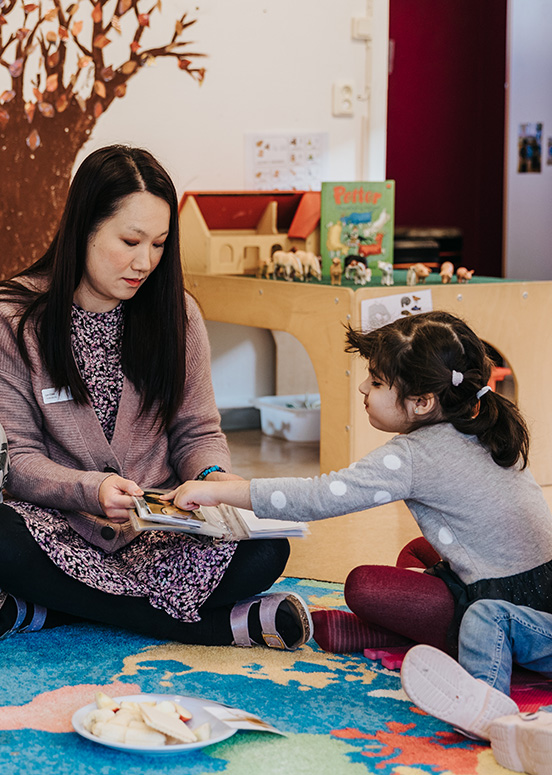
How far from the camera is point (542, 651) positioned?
50.9 inches

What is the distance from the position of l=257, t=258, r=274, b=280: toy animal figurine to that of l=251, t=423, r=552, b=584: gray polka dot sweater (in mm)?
1466

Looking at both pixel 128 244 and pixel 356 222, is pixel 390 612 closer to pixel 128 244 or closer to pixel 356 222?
pixel 128 244

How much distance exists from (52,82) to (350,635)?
5.99 feet

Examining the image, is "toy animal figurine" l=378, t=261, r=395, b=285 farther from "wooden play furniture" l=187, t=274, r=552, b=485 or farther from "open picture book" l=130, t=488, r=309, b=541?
"open picture book" l=130, t=488, r=309, b=541

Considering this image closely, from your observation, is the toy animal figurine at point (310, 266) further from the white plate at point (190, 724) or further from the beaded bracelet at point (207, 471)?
the white plate at point (190, 724)

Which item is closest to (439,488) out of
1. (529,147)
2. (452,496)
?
(452,496)

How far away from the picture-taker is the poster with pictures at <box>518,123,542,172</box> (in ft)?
14.1

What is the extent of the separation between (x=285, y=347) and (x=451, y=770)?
2.19m

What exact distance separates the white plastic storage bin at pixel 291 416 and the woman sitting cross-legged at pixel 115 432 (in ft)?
4.51

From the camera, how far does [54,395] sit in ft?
5.01

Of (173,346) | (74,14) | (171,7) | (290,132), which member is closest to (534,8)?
(290,132)

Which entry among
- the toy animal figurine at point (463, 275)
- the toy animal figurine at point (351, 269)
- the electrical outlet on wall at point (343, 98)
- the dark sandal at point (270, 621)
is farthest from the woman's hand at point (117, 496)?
the electrical outlet on wall at point (343, 98)

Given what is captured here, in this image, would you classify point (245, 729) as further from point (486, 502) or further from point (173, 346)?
point (173, 346)

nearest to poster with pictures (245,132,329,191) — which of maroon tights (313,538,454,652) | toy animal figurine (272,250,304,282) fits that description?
toy animal figurine (272,250,304,282)
